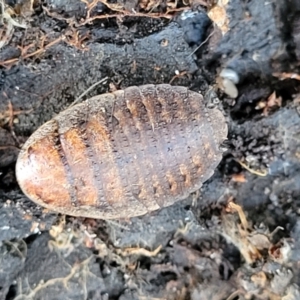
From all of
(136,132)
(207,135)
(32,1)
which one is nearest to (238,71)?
(207,135)

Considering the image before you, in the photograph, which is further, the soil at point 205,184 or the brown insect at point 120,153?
the soil at point 205,184

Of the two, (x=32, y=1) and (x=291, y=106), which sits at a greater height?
(x=32, y=1)

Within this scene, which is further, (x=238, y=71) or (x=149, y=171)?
(x=238, y=71)

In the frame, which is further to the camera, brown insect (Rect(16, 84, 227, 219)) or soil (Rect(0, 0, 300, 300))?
soil (Rect(0, 0, 300, 300))

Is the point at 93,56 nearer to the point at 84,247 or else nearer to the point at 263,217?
the point at 84,247
